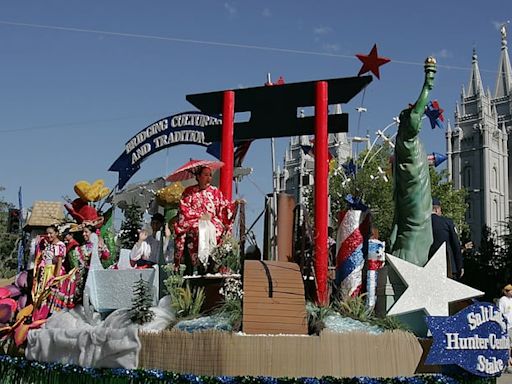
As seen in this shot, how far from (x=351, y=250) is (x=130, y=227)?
6.22m

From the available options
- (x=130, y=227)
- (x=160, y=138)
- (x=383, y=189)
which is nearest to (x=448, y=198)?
(x=383, y=189)

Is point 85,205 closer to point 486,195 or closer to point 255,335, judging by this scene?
point 255,335

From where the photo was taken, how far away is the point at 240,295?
714 cm

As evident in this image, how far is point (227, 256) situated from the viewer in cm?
807

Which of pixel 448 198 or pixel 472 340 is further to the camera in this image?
pixel 448 198

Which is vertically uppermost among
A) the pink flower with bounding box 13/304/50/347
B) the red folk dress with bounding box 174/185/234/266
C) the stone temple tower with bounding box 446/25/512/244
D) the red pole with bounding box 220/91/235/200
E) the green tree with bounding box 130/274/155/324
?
the stone temple tower with bounding box 446/25/512/244

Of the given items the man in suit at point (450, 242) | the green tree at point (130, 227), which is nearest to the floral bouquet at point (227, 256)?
the man in suit at point (450, 242)

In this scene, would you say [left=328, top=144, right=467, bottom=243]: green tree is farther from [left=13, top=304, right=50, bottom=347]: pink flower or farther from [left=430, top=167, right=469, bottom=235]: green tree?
[left=13, top=304, right=50, bottom=347]: pink flower

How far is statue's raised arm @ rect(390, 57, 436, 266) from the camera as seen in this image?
8312 mm

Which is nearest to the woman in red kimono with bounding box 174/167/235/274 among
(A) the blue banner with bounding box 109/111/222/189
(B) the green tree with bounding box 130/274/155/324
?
(B) the green tree with bounding box 130/274/155/324

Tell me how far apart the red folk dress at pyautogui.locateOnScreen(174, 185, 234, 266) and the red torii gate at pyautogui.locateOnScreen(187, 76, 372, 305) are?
1.12 meters

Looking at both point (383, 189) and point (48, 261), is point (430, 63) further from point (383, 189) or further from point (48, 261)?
point (383, 189)

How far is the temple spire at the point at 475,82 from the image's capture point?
9450cm

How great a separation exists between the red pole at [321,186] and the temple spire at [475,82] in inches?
3542
